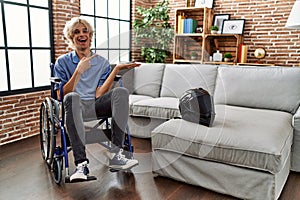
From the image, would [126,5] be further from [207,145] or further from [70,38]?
[207,145]

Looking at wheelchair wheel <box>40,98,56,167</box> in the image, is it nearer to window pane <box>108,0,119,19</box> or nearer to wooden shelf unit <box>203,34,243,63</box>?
window pane <box>108,0,119,19</box>

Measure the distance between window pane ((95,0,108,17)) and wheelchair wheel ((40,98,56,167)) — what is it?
7.81 feet

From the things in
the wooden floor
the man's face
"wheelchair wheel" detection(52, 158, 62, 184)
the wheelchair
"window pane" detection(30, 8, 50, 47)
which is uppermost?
"window pane" detection(30, 8, 50, 47)

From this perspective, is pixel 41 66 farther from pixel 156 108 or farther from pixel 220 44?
pixel 220 44

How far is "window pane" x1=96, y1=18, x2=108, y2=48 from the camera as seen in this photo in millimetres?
4234

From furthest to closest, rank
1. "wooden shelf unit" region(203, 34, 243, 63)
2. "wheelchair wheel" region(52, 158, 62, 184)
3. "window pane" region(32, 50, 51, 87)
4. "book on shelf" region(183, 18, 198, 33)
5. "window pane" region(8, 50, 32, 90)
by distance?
"book on shelf" region(183, 18, 198, 33)
"wooden shelf unit" region(203, 34, 243, 63)
"window pane" region(32, 50, 51, 87)
"window pane" region(8, 50, 32, 90)
"wheelchair wheel" region(52, 158, 62, 184)

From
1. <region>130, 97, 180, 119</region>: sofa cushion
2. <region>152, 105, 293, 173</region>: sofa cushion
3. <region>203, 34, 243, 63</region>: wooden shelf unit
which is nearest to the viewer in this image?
<region>152, 105, 293, 173</region>: sofa cushion

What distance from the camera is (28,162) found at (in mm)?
2412

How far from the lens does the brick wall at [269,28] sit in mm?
4133

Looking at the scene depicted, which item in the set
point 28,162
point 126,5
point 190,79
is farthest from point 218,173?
point 126,5

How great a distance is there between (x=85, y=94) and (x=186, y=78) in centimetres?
139

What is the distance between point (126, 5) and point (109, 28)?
688 mm

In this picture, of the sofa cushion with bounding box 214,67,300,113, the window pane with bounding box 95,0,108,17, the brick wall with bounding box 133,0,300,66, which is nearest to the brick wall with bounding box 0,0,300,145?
the brick wall with bounding box 133,0,300,66

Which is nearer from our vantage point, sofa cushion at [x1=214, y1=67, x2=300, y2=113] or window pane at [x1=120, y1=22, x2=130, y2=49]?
sofa cushion at [x1=214, y1=67, x2=300, y2=113]
